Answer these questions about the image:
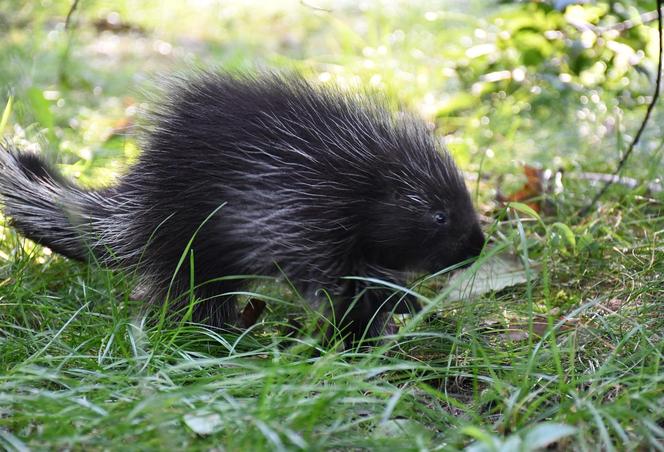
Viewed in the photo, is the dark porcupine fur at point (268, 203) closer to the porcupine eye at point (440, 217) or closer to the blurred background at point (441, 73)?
the porcupine eye at point (440, 217)

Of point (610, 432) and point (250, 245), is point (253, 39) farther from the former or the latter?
point (610, 432)

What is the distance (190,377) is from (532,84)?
527 cm

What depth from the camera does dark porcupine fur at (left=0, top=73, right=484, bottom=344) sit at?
3.45 meters

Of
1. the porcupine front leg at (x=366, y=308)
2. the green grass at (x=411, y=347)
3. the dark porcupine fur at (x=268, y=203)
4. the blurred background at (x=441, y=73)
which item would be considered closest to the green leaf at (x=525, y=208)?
the green grass at (x=411, y=347)

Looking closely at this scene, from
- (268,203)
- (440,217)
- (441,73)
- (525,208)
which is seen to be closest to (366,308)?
(440,217)

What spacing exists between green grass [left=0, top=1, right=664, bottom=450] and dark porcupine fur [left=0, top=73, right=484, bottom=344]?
0.22m

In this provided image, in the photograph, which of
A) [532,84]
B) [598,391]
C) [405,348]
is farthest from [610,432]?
[532,84]

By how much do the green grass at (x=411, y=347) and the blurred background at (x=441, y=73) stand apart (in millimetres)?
39

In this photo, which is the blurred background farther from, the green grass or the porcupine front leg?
the porcupine front leg

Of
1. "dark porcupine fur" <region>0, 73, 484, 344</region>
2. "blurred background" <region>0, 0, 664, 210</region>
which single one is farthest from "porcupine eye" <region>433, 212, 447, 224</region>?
"blurred background" <region>0, 0, 664, 210</region>

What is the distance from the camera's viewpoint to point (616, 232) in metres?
4.39

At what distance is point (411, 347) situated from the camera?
3.32 meters

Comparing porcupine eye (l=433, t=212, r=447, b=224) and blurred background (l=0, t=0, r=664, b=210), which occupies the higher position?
porcupine eye (l=433, t=212, r=447, b=224)

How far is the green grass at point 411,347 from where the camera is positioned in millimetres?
2357
